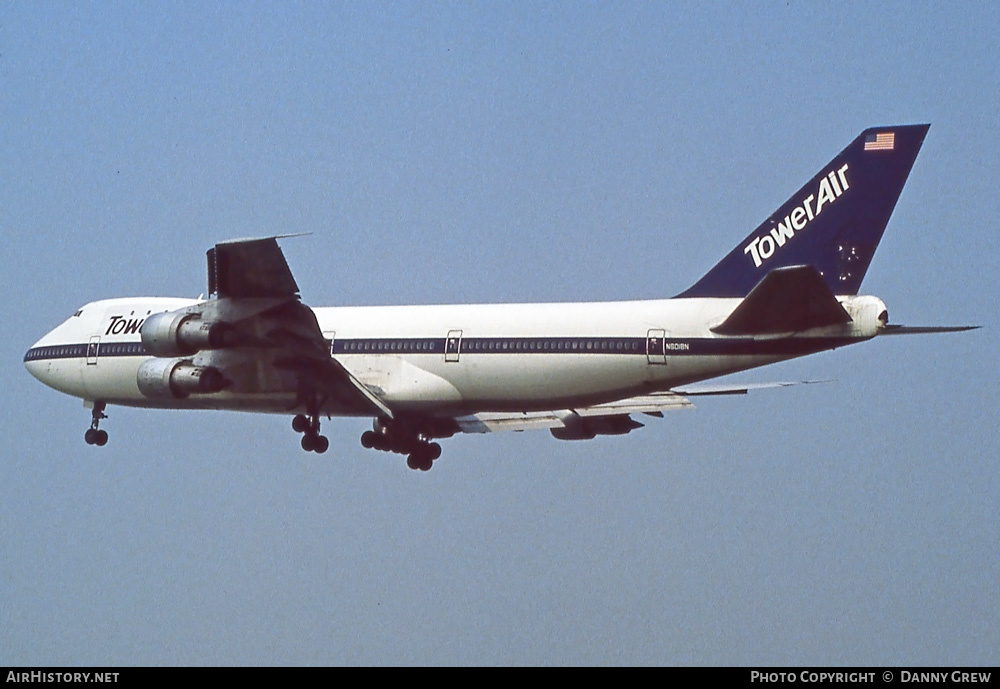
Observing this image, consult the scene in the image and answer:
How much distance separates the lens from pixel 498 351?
36531 mm

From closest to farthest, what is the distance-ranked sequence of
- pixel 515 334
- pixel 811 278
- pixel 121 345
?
pixel 811 278, pixel 515 334, pixel 121 345

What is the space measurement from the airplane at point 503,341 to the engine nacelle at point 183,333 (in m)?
0.04

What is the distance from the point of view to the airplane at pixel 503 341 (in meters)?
32.1

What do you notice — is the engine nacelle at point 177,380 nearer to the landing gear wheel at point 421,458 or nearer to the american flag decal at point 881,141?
the landing gear wheel at point 421,458

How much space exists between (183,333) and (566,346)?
8503 mm

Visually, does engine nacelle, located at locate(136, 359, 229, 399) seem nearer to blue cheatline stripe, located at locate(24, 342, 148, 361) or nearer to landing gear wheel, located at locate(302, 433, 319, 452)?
landing gear wheel, located at locate(302, 433, 319, 452)

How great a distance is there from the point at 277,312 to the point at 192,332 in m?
1.97

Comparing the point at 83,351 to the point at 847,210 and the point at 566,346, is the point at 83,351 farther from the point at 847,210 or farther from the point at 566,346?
the point at 847,210

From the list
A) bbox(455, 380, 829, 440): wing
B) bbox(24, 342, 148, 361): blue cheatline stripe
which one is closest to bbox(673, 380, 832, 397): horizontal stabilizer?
bbox(455, 380, 829, 440): wing
